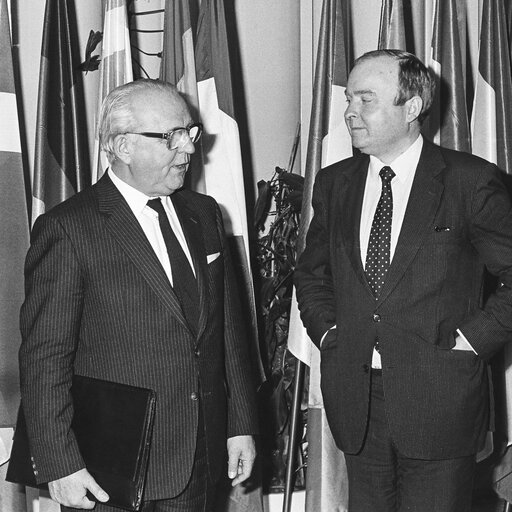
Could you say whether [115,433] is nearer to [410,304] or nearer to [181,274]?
[181,274]

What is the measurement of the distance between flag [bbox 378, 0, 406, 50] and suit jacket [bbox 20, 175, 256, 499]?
1.63 m

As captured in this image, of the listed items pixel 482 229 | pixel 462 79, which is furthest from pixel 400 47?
pixel 482 229

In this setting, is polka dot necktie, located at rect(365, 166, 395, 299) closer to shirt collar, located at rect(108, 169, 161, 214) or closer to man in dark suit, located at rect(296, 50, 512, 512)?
man in dark suit, located at rect(296, 50, 512, 512)

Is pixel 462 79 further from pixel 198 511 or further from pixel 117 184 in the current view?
pixel 198 511

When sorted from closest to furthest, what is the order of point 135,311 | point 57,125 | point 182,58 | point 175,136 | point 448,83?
1. point 135,311
2. point 175,136
3. point 57,125
4. point 182,58
5. point 448,83

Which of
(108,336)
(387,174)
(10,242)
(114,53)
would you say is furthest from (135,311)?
(114,53)

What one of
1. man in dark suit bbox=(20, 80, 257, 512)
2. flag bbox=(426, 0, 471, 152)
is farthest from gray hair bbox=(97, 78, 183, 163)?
flag bbox=(426, 0, 471, 152)

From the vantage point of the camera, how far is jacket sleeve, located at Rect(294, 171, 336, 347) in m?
2.71

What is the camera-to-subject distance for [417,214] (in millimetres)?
2486

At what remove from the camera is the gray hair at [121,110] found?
85.4 inches

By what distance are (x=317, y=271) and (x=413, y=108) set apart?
0.63 meters

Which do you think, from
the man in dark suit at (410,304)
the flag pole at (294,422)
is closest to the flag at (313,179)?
the flag pole at (294,422)

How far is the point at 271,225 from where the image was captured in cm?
378

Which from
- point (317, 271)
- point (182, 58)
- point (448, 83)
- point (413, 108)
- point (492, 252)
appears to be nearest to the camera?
point (492, 252)
